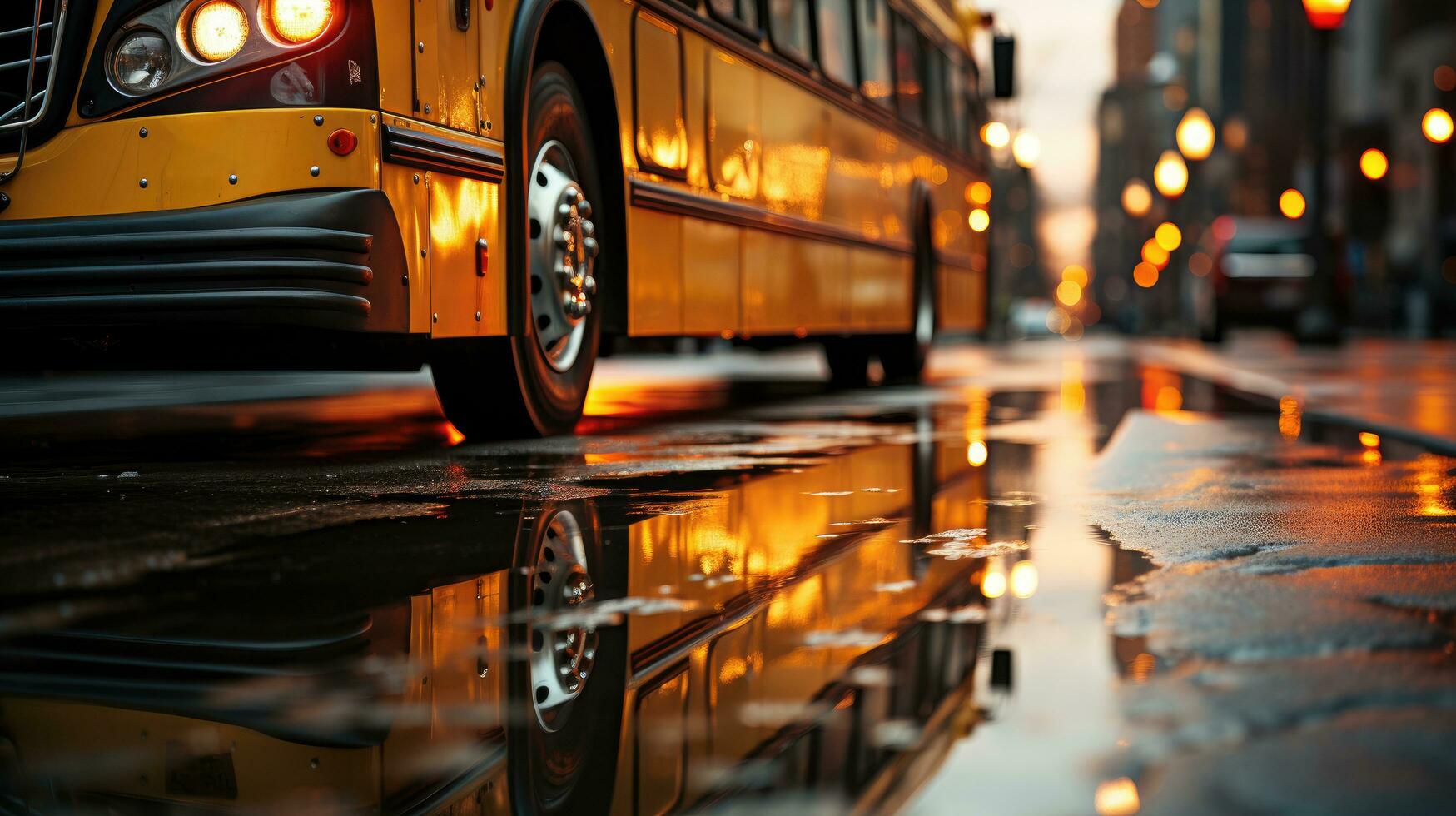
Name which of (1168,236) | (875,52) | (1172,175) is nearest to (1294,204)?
(1168,236)

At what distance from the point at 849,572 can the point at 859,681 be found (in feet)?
4.35

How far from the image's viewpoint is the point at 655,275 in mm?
8984

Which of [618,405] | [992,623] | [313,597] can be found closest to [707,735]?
[992,623]

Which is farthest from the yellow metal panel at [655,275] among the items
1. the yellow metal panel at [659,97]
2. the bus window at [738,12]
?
the bus window at [738,12]

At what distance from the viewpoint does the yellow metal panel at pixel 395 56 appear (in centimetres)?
636

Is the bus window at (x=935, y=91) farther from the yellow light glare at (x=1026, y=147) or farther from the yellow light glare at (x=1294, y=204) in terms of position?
the yellow light glare at (x=1294, y=204)

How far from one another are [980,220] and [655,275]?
39.6ft

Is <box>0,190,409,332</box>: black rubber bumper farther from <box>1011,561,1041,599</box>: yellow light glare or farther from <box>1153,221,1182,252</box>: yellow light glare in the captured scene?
<box>1153,221,1182,252</box>: yellow light glare

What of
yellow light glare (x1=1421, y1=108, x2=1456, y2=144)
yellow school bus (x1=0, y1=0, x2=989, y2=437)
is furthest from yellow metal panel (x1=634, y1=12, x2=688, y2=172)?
yellow light glare (x1=1421, y1=108, x2=1456, y2=144)

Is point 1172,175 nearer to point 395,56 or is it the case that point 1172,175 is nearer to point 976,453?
point 976,453

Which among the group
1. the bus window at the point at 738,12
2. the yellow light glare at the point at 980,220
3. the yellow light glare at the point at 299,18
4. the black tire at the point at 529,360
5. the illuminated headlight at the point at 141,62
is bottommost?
the black tire at the point at 529,360

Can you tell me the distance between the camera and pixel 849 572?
179 inches

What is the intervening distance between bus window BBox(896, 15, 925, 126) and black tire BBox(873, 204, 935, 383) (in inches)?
40.3

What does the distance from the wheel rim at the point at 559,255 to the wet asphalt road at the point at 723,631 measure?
47 cm
